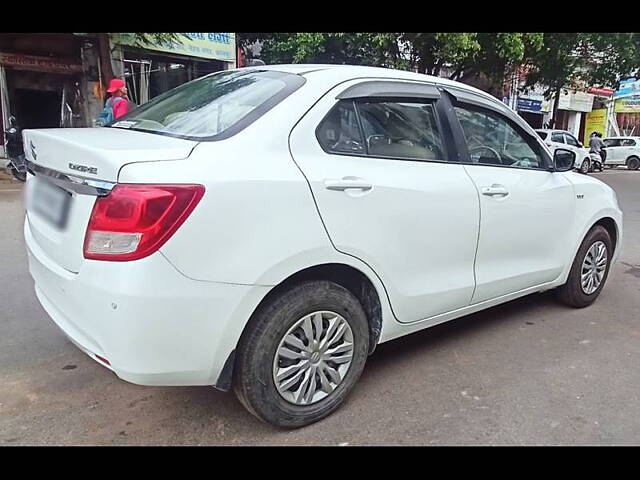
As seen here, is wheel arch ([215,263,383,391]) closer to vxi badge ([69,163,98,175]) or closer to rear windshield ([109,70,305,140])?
rear windshield ([109,70,305,140])

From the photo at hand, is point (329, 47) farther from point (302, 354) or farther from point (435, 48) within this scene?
point (302, 354)

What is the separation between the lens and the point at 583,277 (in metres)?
4.11

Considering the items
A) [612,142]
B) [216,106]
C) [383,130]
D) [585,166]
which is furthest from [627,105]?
[216,106]

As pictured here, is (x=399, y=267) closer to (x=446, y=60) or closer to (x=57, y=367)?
(x=57, y=367)

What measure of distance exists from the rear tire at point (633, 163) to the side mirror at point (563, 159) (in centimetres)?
2120

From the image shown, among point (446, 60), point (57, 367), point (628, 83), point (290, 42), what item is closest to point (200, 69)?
point (290, 42)

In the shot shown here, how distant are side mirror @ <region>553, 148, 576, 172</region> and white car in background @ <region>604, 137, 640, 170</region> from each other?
831 inches

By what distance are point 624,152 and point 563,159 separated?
70.0 feet

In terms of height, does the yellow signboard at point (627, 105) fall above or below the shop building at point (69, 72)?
above

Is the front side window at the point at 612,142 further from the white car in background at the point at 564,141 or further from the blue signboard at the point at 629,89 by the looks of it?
the blue signboard at the point at 629,89

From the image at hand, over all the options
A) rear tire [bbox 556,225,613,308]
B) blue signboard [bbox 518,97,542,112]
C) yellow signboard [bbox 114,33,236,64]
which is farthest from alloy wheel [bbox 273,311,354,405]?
blue signboard [bbox 518,97,542,112]

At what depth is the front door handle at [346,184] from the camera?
235 cm

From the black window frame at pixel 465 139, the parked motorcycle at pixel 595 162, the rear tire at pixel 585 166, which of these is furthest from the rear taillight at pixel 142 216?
the parked motorcycle at pixel 595 162

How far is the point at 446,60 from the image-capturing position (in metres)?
13.2
